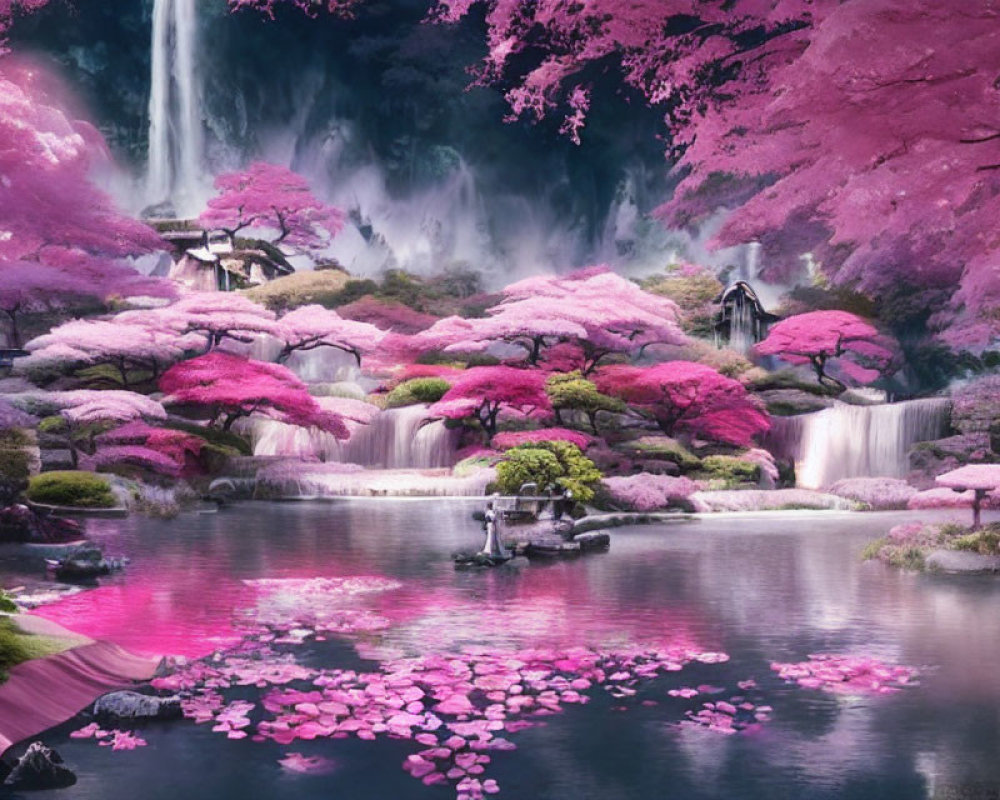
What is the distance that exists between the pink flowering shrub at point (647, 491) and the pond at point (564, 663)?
1706 mm

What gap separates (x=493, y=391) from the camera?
35.1 feet

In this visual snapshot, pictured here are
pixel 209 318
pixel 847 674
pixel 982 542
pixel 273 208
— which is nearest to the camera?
pixel 847 674

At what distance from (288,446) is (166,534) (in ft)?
11.6

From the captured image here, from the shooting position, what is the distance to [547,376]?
1120 cm

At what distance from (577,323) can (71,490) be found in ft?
17.6

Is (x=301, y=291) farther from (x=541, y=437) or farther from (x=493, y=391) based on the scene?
(x=541, y=437)

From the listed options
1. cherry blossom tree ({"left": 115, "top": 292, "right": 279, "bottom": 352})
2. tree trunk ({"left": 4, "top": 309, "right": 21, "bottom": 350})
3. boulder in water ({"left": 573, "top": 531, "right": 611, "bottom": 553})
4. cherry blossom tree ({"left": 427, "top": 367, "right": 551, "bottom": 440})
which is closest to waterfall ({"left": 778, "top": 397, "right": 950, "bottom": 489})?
cherry blossom tree ({"left": 427, "top": 367, "right": 551, "bottom": 440})

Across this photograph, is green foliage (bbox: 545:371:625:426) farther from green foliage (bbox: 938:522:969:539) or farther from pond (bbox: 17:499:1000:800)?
green foliage (bbox: 938:522:969:539)

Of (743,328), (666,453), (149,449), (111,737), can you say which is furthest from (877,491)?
(111,737)

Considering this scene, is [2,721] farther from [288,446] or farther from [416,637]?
[288,446]

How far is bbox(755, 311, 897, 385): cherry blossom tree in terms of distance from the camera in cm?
1204

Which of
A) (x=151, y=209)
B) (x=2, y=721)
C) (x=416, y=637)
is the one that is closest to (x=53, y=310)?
(x=151, y=209)

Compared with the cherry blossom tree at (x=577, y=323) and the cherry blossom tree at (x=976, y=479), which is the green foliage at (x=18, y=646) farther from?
the cherry blossom tree at (x=577, y=323)

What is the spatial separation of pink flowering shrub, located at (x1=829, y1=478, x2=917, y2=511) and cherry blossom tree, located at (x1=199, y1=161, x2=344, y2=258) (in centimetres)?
654
